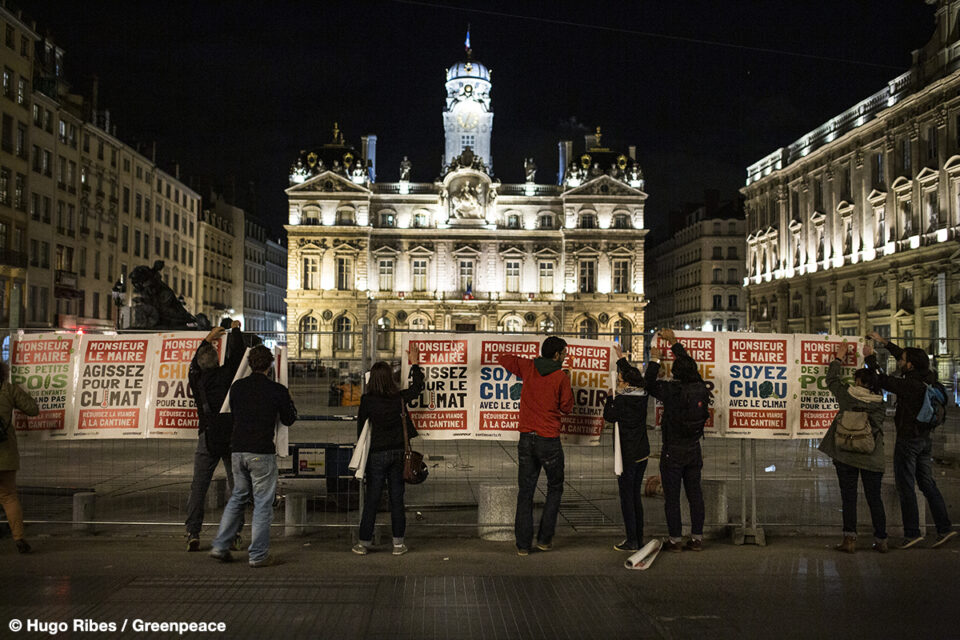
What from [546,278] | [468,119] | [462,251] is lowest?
[546,278]

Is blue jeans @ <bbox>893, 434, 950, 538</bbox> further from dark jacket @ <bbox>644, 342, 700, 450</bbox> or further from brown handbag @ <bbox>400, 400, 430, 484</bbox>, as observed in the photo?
brown handbag @ <bbox>400, 400, 430, 484</bbox>

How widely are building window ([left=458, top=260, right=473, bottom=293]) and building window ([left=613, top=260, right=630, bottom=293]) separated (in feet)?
36.9

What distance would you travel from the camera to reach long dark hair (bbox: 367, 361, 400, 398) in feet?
25.8

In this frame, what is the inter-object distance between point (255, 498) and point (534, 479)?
8.52ft

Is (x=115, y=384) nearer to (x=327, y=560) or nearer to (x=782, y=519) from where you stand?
(x=327, y=560)

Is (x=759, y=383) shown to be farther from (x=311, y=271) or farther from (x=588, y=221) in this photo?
(x=311, y=271)

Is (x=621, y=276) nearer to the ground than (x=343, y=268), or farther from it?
nearer to the ground

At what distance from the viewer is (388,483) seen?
8.01 meters

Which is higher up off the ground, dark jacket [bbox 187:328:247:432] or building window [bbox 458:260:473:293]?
building window [bbox 458:260:473:293]

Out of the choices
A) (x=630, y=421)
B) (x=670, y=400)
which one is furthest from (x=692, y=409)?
(x=630, y=421)

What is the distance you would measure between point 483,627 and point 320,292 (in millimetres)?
59467

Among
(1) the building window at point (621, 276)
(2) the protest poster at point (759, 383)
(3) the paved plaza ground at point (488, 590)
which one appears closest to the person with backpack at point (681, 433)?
(3) the paved plaza ground at point (488, 590)

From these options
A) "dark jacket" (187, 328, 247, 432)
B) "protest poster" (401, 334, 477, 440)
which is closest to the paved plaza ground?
"protest poster" (401, 334, 477, 440)

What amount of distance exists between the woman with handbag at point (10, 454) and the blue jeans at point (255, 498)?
77.0 inches
